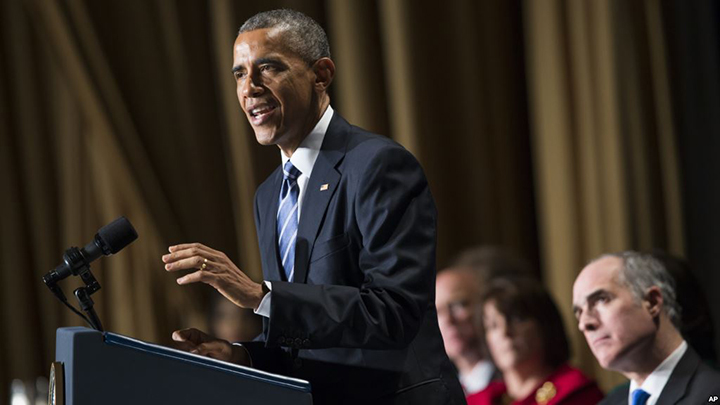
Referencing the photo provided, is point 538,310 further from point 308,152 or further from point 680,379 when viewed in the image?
point 308,152

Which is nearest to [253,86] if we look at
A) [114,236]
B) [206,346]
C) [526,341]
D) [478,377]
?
[114,236]

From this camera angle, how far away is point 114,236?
1.74 m

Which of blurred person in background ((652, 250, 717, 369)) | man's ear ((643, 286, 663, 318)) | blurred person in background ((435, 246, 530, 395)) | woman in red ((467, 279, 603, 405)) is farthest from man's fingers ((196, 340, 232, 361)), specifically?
blurred person in background ((435, 246, 530, 395))

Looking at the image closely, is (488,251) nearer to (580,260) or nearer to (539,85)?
(580,260)

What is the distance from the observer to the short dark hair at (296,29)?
1.89 meters

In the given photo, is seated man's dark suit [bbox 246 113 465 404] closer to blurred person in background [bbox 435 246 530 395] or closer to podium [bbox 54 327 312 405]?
podium [bbox 54 327 312 405]

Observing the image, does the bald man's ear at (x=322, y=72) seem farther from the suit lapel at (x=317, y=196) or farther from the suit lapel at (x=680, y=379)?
the suit lapel at (x=680, y=379)

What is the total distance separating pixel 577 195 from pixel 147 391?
12.3 ft

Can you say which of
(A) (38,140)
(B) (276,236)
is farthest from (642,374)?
(A) (38,140)

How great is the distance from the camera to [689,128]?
493 centimetres

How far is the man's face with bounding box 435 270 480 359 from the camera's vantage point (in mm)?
4324

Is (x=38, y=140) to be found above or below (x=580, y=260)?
above

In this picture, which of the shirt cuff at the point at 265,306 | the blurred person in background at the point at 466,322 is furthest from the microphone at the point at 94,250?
the blurred person in background at the point at 466,322

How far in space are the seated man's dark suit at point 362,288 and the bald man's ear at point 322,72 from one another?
8cm
